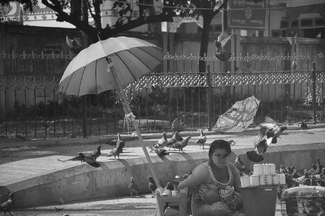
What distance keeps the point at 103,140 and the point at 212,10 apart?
9696mm

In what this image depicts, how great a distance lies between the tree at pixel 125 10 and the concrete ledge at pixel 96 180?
28.8 ft

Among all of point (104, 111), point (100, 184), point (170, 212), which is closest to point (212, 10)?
point (104, 111)

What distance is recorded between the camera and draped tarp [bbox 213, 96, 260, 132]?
16.7 m

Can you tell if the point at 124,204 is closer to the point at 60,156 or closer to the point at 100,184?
the point at 100,184

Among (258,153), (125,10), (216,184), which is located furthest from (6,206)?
(125,10)

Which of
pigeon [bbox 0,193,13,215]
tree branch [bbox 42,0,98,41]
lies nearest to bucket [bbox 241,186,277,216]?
pigeon [bbox 0,193,13,215]

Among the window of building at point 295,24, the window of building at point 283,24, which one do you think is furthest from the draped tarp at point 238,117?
the window of building at point 283,24

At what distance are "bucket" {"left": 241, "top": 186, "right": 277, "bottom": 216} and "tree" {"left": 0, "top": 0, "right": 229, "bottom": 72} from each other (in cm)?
1287

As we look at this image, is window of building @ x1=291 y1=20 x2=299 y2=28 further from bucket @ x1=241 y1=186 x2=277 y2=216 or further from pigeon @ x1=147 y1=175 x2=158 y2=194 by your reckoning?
bucket @ x1=241 y1=186 x2=277 y2=216

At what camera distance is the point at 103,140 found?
14852 mm

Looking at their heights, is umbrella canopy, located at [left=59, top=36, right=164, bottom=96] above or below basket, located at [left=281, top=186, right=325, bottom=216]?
above

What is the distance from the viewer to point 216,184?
717 cm

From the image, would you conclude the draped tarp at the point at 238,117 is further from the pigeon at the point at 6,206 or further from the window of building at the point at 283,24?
the window of building at the point at 283,24

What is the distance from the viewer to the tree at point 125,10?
20.2 meters
